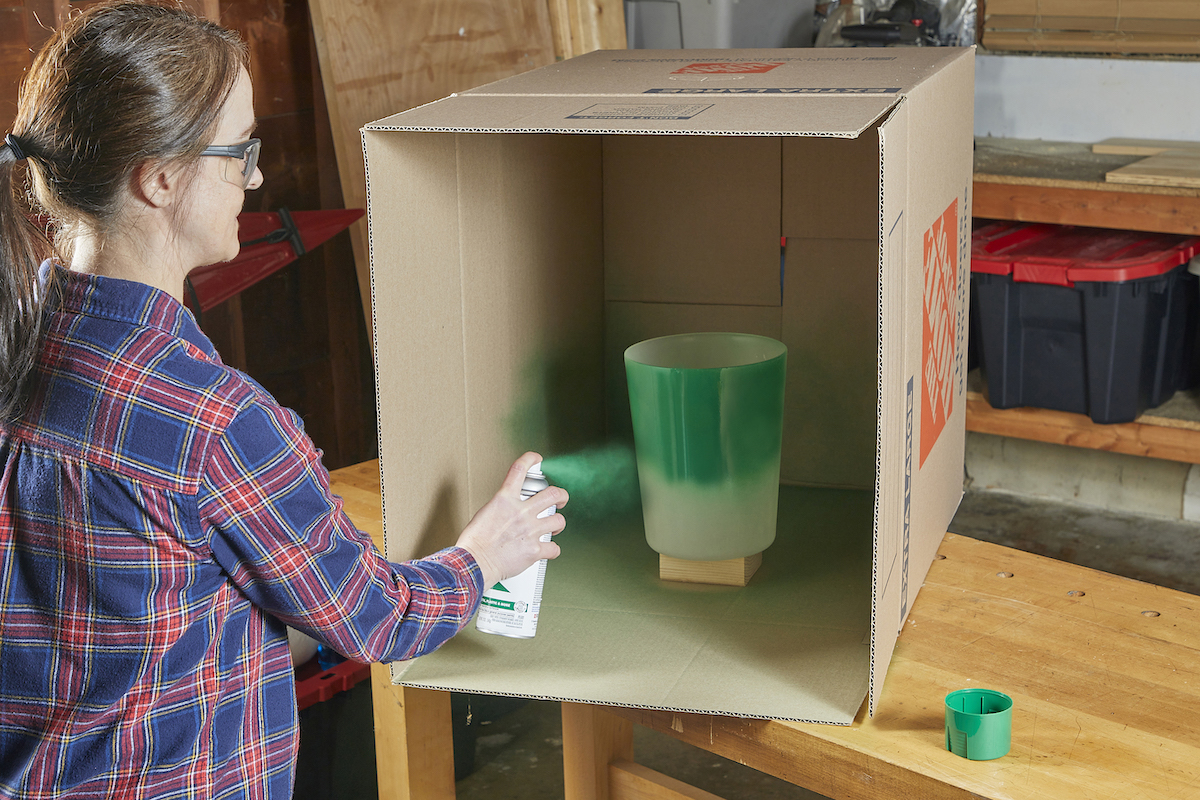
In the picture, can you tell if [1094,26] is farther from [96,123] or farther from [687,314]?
[96,123]

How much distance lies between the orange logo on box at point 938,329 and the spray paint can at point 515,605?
324 millimetres

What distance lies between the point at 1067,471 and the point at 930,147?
2.10 metres

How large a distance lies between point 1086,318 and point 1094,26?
0.76 m

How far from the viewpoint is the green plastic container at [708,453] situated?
1.04m

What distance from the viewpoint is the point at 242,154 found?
0.71 metres

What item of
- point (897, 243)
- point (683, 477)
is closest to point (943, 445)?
point (683, 477)

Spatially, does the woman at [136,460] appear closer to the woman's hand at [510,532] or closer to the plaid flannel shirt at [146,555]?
the plaid flannel shirt at [146,555]

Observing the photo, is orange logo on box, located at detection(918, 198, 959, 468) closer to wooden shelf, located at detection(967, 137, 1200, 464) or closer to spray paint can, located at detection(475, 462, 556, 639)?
spray paint can, located at detection(475, 462, 556, 639)

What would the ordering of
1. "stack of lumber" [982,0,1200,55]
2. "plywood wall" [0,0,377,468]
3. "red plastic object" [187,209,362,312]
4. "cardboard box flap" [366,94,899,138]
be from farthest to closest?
"stack of lumber" [982,0,1200,55]
"plywood wall" [0,0,377,468]
"red plastic object" [187,209,362,312]
"cardboard box flap" [366,94,899,138]

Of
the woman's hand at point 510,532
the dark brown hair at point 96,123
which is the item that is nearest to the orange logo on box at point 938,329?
the woman's hand at point 510,532

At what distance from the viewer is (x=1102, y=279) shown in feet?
7.34

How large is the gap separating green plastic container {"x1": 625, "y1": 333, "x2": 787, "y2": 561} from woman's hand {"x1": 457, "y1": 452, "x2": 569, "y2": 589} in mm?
164

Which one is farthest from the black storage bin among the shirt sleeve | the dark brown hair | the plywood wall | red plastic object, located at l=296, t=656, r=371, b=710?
the dark brown hair

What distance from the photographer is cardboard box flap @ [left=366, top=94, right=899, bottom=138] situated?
74 cm
